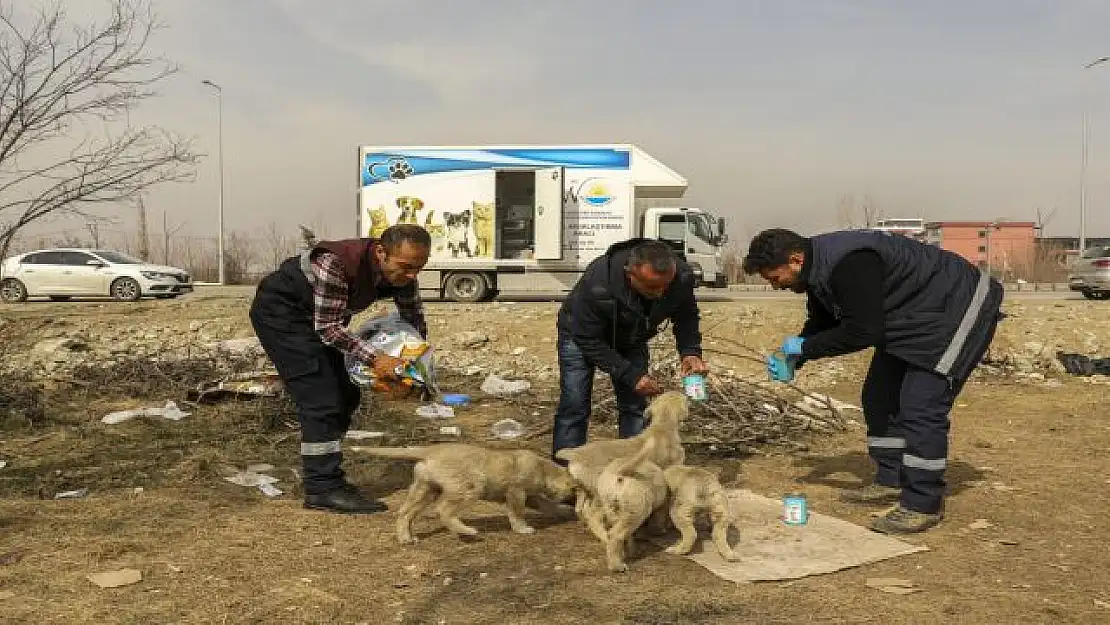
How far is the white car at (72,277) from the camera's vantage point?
19719 millimetres

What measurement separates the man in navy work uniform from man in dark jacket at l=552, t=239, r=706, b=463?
0.60 metres

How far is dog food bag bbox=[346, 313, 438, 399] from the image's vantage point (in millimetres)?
5004

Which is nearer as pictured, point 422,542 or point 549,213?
point 422,542

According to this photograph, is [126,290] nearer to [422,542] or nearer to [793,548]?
[422,542]

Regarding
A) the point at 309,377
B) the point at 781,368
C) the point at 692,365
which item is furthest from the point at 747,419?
the point at 309,377

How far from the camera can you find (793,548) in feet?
14.8

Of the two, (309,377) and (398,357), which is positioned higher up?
(398,357)

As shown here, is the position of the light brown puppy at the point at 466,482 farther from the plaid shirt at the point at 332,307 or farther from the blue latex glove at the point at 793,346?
the blue latex glove at the point at 793,346

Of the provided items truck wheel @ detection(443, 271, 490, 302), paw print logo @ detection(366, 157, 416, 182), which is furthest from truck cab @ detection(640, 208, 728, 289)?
paw print logo @ detection(366, 157, 416, 182)

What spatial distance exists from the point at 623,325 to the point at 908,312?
5.69 feet

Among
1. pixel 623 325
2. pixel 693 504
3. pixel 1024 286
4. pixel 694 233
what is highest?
pixel 694 233

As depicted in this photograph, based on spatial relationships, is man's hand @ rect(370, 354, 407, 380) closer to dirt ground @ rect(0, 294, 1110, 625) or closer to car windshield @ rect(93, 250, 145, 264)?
dirt ground @ rect(0, 294, 1110, 625)

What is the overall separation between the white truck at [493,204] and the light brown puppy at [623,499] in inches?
567

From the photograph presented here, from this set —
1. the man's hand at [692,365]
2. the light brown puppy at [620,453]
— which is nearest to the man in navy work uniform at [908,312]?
the man's hand at [692,365]
